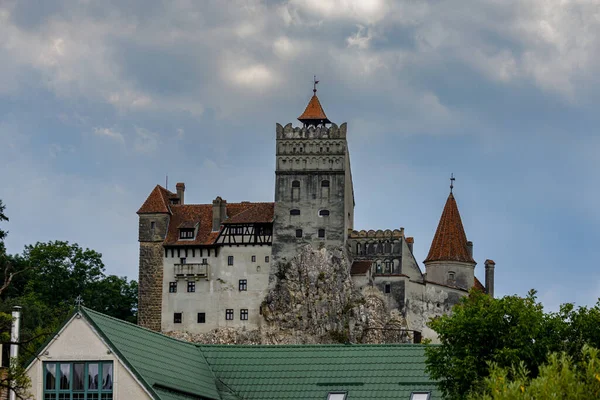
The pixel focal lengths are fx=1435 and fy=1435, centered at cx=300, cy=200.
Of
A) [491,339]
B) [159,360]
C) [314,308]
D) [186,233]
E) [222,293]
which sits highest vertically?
[186,233]

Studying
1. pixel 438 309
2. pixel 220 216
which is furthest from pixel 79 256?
pixel 438 309

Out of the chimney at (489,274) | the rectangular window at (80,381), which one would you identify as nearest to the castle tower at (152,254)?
the chimney at (489,274)

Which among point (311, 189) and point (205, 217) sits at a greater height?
point (311, 189)

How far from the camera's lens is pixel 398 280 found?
121312 mm

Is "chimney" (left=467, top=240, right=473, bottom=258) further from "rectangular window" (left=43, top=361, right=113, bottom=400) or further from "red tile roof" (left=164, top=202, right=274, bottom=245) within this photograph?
"rectangular window" (left=43, top=361, right=113, bottom=400)

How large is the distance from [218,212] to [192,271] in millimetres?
7830

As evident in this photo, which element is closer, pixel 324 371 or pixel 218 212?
pixel 324 371

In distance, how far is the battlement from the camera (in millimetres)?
129250

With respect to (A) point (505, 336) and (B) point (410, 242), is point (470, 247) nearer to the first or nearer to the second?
(B) point (410, 242)

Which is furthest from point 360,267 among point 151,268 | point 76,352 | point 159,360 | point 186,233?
point 76,352

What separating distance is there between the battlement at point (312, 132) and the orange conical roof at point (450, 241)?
1234 centimetres

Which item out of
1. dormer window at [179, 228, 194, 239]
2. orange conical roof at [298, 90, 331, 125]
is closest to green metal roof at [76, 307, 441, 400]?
dormer window at [179, 228, 194, 239]

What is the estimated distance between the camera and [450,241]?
128 metres

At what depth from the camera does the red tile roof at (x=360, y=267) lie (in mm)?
122125
